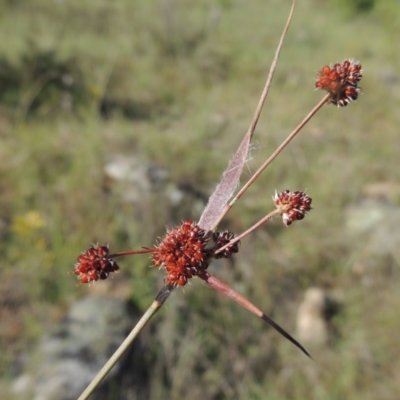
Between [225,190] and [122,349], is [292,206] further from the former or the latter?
[122,349]

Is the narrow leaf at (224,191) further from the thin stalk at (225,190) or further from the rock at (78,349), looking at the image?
the rock at (78,349)

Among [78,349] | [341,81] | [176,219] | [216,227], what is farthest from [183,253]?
[176,219]

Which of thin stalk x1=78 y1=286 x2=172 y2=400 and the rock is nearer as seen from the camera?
thin stalk x1=78 y1=286 x2=172 y2=400

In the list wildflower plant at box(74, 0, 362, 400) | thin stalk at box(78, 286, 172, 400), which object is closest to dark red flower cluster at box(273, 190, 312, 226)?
wildflower plant at box(74, 0, 362, 400)

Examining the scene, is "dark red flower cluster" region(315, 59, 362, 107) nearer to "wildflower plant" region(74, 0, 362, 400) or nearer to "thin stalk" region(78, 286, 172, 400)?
"wildflower plant" region(74, 0, 362, 400)

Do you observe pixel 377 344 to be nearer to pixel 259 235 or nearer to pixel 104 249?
pixel 259 235

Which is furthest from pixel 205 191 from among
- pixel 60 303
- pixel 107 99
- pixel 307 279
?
pixel 107 99
